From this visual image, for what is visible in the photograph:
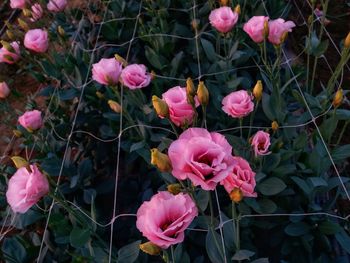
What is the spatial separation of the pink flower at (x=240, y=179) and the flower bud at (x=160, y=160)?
0.39ft

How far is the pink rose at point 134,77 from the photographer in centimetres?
106

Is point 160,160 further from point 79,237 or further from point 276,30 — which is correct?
point 276,30

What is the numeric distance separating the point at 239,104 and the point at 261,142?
10 centimetres

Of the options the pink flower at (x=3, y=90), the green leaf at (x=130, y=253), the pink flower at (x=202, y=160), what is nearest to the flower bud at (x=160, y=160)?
the pink flower at (x=202, y=160)

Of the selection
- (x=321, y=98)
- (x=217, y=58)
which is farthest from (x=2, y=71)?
(x=321, y=98)

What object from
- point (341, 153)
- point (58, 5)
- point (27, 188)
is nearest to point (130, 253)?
point (27, 188)

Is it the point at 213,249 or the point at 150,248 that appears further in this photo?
the point at 213,249

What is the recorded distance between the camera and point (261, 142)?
90cm

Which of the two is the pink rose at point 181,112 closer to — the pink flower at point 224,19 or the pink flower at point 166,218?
the pink flower at point 166,218

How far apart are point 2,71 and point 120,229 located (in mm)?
1610

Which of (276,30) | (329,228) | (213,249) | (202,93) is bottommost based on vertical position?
(329,228)

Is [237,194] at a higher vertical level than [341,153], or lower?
higher

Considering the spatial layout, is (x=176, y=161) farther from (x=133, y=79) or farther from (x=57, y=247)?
(x=57, y=247)

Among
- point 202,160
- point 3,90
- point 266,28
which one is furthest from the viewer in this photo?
point 3,90
